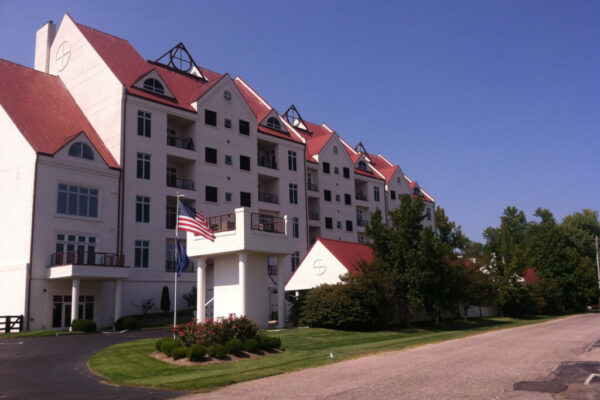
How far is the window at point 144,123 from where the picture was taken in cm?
4338

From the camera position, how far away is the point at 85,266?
3516 centimetres

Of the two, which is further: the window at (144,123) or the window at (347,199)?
the window at (347,199)

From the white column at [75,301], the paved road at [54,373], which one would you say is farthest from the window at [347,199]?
the paved road at [54,373]

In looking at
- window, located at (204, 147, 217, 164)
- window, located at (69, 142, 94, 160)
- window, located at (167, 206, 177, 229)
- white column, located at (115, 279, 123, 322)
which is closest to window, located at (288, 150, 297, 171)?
window, located at (204, 147, 217, 164)

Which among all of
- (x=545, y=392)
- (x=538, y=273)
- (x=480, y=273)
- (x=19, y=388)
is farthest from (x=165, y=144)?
(x=538, y=273)

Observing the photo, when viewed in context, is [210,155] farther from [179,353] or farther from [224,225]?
[179,353]

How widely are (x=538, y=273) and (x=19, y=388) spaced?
217ft

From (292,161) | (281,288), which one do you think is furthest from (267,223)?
(292,161)

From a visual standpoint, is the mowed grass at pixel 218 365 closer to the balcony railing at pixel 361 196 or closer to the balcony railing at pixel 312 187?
A: the balcony railing at pixel 312 187

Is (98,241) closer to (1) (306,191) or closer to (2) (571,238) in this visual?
(1) (306,191)

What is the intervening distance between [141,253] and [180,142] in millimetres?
10746

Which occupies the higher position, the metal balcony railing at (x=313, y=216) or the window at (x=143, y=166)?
the window at (x=143, y=166)

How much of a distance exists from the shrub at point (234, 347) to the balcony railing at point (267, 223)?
9.34m

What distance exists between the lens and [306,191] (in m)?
57.8
